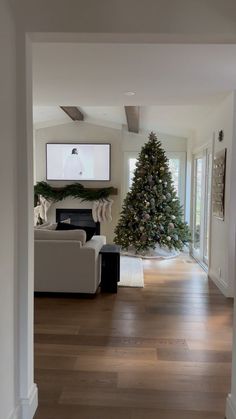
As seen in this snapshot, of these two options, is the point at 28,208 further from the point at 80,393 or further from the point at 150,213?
the point at 150,213

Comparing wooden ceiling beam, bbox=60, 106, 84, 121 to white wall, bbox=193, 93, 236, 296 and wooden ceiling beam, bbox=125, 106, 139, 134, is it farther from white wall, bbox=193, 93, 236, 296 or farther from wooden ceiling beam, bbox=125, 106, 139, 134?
white wall, bbox=193, 93, 236, 296

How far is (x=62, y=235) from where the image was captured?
4500mm

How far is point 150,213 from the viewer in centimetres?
729

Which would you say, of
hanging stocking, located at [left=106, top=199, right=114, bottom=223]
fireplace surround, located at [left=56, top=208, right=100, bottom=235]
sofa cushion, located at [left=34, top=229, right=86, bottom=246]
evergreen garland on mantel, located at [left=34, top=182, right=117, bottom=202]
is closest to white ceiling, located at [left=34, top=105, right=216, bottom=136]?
evergreen garland on mantel, located at [left=34, top=182, right=117, bottom=202]

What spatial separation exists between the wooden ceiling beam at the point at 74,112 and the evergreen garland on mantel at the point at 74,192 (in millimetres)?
1566

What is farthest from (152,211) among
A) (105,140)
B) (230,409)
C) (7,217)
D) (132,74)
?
(7,217)

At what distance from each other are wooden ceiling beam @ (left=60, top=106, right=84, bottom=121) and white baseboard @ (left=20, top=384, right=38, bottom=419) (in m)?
5.63

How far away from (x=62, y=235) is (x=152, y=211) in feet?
10.3

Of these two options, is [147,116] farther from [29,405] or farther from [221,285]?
[29,405]

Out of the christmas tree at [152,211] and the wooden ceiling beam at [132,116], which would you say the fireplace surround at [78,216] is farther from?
the wooden ceiling beam at [132,116]

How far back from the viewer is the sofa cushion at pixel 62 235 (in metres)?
4.48

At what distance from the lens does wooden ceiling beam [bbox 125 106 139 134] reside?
236 inches

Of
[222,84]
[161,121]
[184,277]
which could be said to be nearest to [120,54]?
[222,84]

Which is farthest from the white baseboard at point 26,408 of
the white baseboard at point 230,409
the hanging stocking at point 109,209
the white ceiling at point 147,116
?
the hanging stocking at point 109,209
